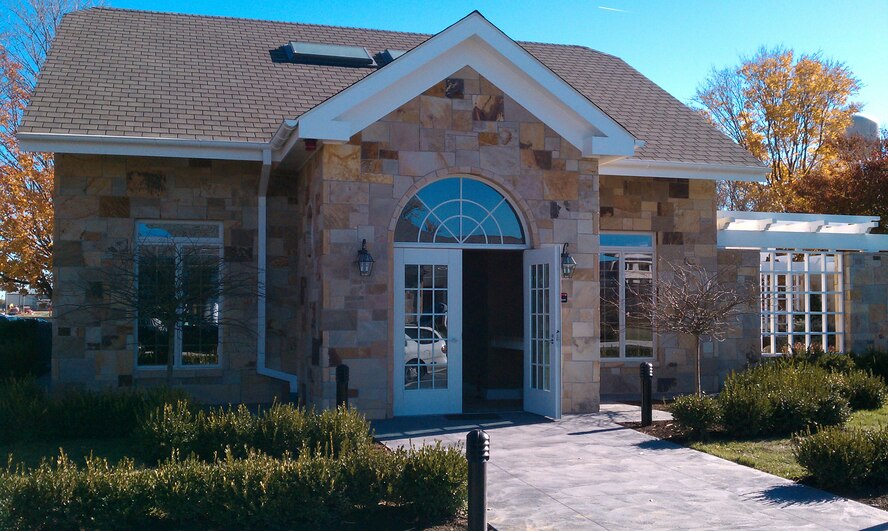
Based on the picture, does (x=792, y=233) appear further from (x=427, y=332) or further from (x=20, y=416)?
(x=20, y=416)

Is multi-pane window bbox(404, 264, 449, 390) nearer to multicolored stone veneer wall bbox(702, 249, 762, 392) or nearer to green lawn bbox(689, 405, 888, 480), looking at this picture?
green lawn bbox(689, 405, 888, 480)

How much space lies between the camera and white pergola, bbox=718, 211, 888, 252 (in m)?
15.7

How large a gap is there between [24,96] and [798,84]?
28.4 meters

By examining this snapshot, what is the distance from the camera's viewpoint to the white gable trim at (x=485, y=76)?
11.3 meters

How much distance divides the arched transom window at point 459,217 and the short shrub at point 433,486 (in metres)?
5.31

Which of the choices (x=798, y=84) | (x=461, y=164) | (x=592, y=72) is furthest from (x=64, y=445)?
(x=798, y=84)

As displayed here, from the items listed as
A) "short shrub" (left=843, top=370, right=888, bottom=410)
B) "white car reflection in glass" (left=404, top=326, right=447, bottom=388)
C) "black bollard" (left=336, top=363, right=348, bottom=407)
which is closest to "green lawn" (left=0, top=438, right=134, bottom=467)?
"black bollard" (left=336, top=363, right=348, bottom=407)

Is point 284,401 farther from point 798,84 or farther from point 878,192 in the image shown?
point 798,84

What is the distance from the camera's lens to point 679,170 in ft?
48.0

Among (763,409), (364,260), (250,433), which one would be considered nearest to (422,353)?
(364,260)

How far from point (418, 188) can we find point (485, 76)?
1.95 meters

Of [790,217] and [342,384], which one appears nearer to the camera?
[342,384]

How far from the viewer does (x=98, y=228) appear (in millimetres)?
13047

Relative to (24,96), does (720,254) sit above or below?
below
